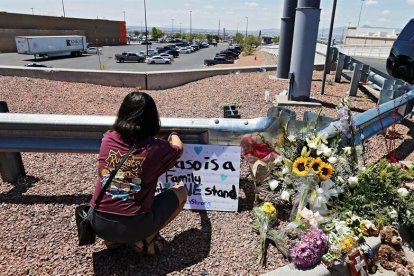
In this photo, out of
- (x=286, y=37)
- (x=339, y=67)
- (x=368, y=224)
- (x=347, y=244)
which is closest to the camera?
(x=347, y=244)

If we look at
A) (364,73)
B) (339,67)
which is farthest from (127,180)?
(339,67)

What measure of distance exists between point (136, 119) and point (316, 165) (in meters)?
1.62

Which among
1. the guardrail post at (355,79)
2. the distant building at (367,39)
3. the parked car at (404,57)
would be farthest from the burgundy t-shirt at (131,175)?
the distant building at (367,39)

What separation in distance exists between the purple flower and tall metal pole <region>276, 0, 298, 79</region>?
8.65 meters

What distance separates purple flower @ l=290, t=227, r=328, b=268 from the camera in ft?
7.73

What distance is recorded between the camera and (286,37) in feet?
37.6

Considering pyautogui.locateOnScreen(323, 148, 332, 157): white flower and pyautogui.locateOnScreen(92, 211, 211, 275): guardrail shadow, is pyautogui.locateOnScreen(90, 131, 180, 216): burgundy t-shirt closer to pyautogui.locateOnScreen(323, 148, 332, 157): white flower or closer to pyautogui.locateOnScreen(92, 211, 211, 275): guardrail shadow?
pyautogui.locateOnScreen(92, 211, 211, 275): guardrail shadow

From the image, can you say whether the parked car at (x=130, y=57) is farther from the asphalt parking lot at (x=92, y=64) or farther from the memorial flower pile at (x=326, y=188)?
the memorial flower pile at (x=326, y=188)

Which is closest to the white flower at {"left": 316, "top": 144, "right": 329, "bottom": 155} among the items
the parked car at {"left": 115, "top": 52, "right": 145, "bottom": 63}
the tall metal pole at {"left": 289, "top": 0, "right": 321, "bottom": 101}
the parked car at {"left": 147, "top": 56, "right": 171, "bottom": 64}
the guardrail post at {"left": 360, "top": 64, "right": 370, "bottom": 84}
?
the tall metal pole at {"left": 289, "top": 0, "right": 321, "bottom": 101}

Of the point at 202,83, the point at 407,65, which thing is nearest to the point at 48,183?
the point at 202,83

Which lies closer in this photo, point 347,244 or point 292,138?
point 347,244

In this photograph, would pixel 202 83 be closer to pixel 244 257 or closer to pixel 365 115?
pixel 365 115

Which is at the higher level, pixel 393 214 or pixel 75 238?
pixel 393 214

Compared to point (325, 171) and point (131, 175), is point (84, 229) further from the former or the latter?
point (325, 171)
